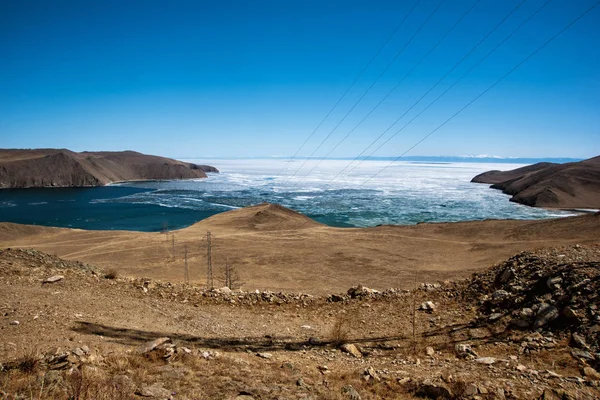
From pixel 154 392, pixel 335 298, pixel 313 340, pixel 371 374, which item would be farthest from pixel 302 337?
pixel 154 392

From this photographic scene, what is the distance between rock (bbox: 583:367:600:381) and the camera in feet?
19.4

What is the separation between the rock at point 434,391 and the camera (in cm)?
539

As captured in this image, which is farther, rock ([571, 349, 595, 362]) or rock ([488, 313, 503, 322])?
rock ([488, 313, 503, 322])

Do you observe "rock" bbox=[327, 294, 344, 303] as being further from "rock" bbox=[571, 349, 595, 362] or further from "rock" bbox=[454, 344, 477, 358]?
"rock" bbox=[571, 349, 595, 362]

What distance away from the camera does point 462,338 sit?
8.59 metres

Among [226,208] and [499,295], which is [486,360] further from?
[226,208]

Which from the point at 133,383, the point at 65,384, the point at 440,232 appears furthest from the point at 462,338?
the point at 440,232

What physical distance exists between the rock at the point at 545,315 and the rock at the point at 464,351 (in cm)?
175

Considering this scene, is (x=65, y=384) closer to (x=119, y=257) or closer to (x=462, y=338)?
(x=462, y=338)

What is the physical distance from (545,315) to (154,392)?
8537 mm

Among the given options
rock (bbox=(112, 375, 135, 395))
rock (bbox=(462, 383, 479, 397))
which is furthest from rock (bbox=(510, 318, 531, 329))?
rock (bbox=(112, 375, 135, 395))

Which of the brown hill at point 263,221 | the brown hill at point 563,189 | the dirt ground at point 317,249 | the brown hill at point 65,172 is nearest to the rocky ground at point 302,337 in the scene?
the dirt ground at point 317,249

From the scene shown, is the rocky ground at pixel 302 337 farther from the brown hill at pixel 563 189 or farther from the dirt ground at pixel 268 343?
the brown hill at pixel 563 189

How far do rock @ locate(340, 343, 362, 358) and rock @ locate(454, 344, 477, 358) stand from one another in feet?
7.11
